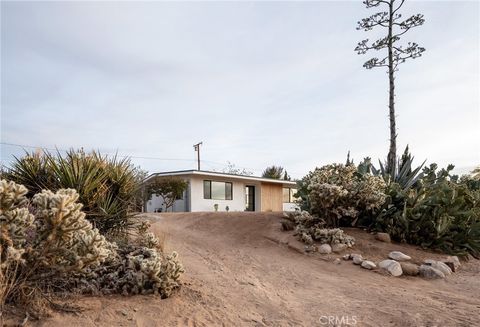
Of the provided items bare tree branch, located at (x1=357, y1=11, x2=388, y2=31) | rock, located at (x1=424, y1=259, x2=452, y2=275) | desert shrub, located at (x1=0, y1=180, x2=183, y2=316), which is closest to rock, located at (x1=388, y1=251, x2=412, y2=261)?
rock, located at (x1=424, y1=259, x2=452, y2=275)

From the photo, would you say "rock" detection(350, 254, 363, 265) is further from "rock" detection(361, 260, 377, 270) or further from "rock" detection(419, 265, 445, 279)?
"rock" detection(419, 265, 445, 279)

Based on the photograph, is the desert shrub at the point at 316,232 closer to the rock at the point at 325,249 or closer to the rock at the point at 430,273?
the rock at the point at 325,249

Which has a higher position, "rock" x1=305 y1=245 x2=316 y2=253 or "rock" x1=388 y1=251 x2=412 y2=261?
"rock" x1=305 y1=245 x2=316 y2=253

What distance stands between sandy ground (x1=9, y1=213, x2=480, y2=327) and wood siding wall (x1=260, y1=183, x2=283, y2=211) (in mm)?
17262

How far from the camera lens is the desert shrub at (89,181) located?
5.30m

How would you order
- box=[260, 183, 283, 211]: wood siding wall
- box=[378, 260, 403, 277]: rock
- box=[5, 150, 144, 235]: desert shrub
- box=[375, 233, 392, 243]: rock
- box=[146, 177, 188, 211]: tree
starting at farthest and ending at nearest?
box=[260, 183, 283, 211]: wood siding wall → box=[146, 177, 188, 211]: tree → box=[375, 233, 392, 243]: rock → box=[378, 260, 403, 277]: rock → box=[5, 150, 144, 235]: desert shrub

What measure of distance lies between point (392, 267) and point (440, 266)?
1.09 meters

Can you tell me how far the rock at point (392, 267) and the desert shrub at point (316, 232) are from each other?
98 cm

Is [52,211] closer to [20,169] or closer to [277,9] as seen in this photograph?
[20,169]

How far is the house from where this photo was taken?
21.3 metres

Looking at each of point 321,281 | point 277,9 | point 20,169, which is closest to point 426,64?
point 277,9

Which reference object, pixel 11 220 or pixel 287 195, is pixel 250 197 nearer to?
pixel 287 195

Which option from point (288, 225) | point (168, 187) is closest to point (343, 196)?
point (288, 225)

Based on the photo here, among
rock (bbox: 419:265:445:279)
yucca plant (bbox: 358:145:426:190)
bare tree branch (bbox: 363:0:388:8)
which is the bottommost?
rock (bbox: 419:265:445:279)
